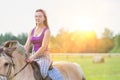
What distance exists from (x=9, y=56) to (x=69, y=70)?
1.91 m

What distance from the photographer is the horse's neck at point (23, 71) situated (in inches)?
287

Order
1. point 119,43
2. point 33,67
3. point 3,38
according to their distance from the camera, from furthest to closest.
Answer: point 119,43
point 3,38
point 33,67

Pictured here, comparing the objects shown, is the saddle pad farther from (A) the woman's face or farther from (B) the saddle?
(A) the woman's face

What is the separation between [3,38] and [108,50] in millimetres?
23912

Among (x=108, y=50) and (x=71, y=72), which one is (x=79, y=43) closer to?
(x=108, y=50)

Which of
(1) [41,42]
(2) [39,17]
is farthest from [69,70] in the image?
(2) [39,17]

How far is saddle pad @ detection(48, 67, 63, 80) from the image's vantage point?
7.88 metres

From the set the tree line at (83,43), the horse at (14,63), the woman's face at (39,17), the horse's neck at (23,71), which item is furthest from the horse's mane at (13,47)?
the tree line at (83,43)

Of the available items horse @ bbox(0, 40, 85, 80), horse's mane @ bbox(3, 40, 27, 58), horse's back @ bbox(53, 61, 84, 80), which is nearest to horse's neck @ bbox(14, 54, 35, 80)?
horse @ bbox(0, 40, 85, 80)

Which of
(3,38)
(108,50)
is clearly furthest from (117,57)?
(3,38)

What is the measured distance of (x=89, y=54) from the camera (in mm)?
32375

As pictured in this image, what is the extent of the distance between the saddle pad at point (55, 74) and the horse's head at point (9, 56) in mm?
714

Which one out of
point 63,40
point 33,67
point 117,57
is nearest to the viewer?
point 33,67

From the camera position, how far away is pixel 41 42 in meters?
7.75
